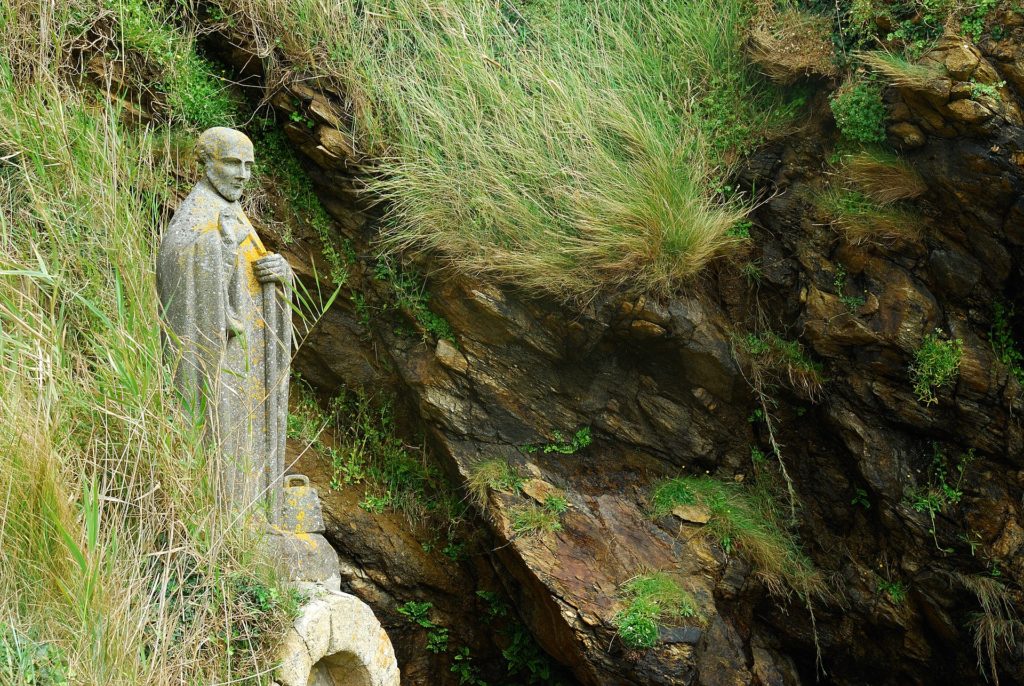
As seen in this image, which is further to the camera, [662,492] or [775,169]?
[775,169]

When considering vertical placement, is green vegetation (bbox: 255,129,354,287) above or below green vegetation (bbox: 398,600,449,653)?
above

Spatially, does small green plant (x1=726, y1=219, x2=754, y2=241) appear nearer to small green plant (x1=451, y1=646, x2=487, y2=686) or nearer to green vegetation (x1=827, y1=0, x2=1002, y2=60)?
green vegetation (x1=827, y1=0, x2=1002, y2=60)

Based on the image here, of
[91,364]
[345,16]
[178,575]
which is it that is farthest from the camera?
[345,16]

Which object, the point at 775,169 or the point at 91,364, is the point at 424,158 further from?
the point at 91,364

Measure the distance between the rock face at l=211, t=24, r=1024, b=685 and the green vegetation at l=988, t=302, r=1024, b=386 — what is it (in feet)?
0.12

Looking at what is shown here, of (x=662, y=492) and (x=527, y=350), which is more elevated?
(x=527, y=350)

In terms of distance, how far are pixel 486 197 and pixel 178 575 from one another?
10.5 ft

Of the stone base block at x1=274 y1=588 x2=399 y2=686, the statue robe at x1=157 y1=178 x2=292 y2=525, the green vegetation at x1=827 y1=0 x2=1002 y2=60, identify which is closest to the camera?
the stone base block at x1=274 y1=588 x2=399 y2=686

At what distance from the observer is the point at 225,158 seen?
4.47m

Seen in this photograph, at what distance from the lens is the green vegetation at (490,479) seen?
6047mm

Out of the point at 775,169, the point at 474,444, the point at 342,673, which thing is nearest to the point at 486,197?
the point at 474,444

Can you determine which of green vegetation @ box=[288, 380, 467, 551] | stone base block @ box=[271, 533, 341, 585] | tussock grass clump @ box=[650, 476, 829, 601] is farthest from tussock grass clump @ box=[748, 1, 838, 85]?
stone base block @ box=[271, 533, 341, 585]

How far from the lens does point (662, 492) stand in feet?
20.5

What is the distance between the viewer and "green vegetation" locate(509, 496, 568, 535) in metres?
5.89
